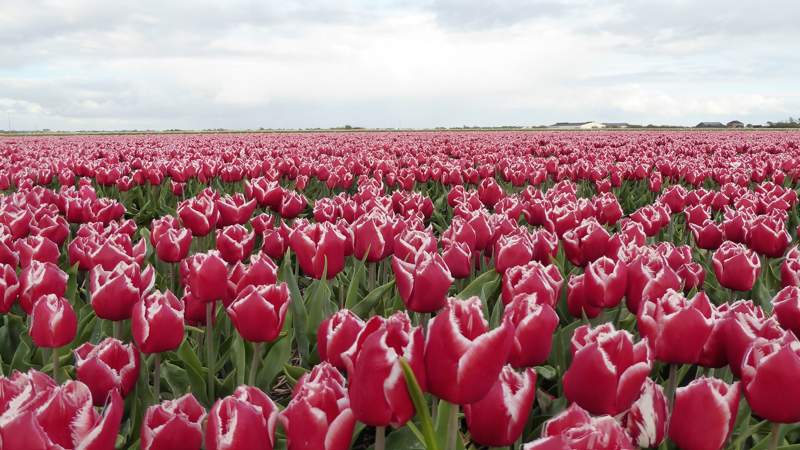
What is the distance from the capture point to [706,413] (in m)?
1.44

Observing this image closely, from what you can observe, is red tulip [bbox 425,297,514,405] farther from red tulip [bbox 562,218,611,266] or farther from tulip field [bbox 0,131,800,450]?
red tulip [bbox 562,218,611,266]

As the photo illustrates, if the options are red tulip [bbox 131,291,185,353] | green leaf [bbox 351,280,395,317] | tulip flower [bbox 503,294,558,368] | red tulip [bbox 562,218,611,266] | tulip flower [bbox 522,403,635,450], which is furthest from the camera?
red tulip [bbox 562,218,611,266]

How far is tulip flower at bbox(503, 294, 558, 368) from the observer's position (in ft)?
5.99

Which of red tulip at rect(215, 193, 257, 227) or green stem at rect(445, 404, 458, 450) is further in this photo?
red tulip at rect(215, 193, 257, 227)

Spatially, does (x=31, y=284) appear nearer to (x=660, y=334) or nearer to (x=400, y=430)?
(x=400, y=430)

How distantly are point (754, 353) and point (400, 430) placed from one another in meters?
1.05

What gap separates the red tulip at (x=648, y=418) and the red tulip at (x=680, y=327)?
0.79ft

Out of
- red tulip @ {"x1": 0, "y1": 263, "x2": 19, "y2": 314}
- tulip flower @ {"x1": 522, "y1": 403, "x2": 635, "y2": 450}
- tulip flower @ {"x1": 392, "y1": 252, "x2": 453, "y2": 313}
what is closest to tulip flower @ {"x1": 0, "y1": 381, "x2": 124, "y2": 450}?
tulip flower @ {"x1": 522, "y1": 403, "x2": 635, "y2": 450}

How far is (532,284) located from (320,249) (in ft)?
3.74

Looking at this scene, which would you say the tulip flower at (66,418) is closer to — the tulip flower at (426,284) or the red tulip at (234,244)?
the tulip flower at (426,284)

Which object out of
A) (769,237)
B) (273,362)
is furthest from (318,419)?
(769,237)

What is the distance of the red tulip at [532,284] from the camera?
2.23m

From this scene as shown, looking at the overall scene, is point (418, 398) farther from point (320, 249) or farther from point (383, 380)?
point (320, 249)

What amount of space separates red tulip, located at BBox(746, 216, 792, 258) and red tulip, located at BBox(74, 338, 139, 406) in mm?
3406
